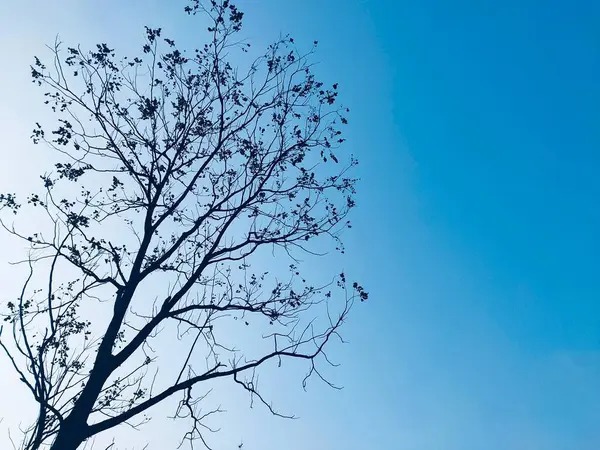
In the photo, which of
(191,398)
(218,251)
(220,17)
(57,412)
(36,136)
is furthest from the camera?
(220,17)

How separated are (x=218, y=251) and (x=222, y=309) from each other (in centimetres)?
100

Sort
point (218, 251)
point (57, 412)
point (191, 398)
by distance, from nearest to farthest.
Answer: point (57, 412), point (191, 398), point (218, 251)

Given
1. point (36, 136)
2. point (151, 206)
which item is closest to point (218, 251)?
point (151, 206)

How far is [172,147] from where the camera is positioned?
9180 millimetres

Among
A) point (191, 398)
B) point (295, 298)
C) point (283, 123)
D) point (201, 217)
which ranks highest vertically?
point (283, 123)

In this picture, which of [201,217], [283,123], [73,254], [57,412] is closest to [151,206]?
[201,217]

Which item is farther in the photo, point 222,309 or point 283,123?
point 283,123

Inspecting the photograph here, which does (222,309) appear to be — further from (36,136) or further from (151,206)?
(36,136)

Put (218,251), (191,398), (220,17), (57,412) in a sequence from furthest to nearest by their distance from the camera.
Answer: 1. (220,17)
2. (218,251)
3. (191,398)
4. (57,412)

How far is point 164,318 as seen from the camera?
316 inches

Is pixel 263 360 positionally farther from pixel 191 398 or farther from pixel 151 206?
pixel 151 206

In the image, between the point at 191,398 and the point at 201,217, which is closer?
the point at 191,398

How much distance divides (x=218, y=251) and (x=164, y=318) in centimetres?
147

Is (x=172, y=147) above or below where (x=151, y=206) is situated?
above
